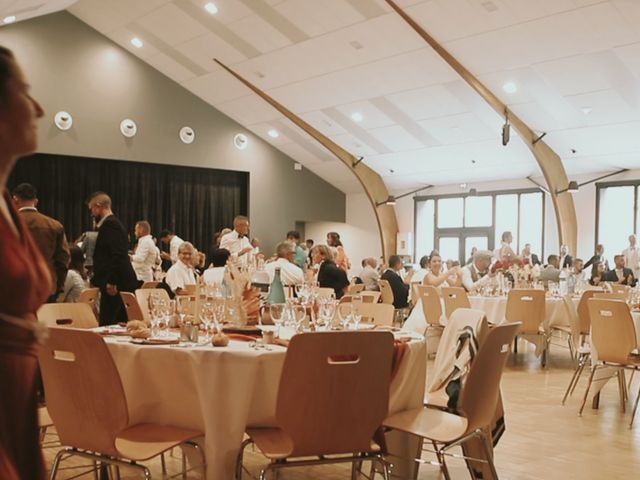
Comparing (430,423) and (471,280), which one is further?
(471,280)

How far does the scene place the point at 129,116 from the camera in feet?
53.6

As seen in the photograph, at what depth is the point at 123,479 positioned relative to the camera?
404 cm

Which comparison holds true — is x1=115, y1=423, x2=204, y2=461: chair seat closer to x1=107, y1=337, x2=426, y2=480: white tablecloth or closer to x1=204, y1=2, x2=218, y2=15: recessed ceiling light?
x1=107, y1=337, x2=426, y2=480: white tablecloth

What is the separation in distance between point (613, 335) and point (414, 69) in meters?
8.45

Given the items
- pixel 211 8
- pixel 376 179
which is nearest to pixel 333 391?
pixel 211 8

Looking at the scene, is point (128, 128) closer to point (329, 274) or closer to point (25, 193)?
point (329, 274)

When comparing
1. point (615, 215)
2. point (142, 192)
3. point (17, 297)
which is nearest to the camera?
point (17, 297)

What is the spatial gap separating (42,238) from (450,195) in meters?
15.3

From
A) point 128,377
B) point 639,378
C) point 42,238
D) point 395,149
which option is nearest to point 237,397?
point 128,377

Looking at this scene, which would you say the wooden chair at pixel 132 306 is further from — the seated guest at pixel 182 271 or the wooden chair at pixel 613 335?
the wooden chair at pixel 613 335

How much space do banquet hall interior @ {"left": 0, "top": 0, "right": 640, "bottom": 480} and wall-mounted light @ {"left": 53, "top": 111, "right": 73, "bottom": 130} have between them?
31 millimetres

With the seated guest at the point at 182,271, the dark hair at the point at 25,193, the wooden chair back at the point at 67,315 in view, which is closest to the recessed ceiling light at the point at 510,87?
the seated guest at the point at 182,271

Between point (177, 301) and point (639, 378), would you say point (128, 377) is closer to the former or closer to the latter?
point (177, 301)

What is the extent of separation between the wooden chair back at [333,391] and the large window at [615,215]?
47.7 feet
